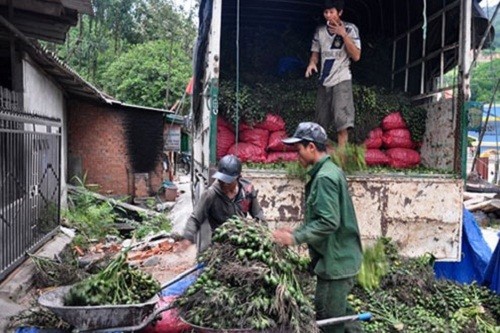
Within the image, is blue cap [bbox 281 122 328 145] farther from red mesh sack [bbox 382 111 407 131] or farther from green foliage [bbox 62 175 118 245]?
green foliage [bbox 62 175 118 245]

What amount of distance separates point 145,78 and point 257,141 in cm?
1811

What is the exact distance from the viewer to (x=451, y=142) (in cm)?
591

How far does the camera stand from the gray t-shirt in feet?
19.9

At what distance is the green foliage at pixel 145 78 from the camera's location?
75.8 ft

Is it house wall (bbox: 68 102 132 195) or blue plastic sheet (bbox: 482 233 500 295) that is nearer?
blue plastic sheet (bbox: 482 233 500 295)

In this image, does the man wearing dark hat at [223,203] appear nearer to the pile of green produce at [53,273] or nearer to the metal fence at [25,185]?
the pile of green produce at [53,273]

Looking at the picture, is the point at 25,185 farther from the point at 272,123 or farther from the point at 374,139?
the point at 374,139

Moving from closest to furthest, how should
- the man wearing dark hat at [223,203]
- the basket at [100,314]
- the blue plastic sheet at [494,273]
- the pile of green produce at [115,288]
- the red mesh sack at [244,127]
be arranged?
1. the basket at [100,314]
2. the pile of green produce at [115,288]
3. the man wearing dark hat at [223,203]
4. the blue plastic sheet at [494,273]
5. the red mesh sack at [244,127]

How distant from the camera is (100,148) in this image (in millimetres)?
13875

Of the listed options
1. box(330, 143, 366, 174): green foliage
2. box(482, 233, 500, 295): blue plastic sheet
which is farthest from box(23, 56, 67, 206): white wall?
box(482, 233, 500, 295): blue plastic sheet

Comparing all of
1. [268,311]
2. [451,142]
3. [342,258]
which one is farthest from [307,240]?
[451,142]

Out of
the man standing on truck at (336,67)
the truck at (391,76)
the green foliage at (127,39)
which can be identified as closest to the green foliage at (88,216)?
the truck at (391,76)

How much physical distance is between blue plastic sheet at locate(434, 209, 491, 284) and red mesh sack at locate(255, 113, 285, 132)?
2.73 metres

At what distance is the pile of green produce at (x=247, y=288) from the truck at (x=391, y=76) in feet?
6.22
